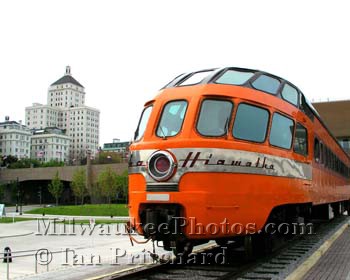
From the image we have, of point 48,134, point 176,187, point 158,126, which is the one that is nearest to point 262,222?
point 176,187

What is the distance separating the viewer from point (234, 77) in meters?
8.83

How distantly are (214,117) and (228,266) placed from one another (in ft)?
10.0

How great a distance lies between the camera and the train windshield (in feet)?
28.9

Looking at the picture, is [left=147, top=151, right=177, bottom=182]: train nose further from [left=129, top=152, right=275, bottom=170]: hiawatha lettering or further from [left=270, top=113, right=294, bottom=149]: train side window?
[left=270, top=113, right=294, bottom=149]: train side window

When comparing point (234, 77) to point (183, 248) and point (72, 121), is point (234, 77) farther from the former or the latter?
point (72, 121)

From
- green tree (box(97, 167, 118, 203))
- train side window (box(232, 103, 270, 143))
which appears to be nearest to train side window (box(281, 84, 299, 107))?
train side window (box(232, 103, 270, 143))

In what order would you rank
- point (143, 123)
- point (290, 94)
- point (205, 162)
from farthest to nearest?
1. point (290, 94)
2. point (143, 123)
3. point (205, 162)

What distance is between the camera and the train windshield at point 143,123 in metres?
8.82

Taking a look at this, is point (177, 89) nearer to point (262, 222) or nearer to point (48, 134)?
point (262, 222)

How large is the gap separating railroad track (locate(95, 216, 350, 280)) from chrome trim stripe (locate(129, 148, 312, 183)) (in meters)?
1.72

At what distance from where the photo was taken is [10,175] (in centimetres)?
10794

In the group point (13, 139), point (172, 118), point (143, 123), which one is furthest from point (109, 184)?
point (13, 139)

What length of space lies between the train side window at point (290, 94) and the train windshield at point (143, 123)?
110 inches

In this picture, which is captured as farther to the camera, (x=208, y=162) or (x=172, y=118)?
(x=172, y=118)
